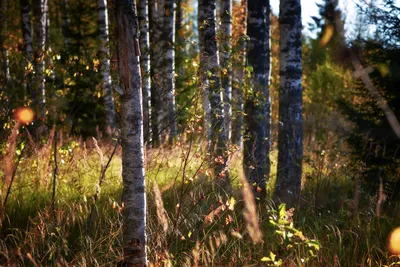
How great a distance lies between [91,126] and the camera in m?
15.7

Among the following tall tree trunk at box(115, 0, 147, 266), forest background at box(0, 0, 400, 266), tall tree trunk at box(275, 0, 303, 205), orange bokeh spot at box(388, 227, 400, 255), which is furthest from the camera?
tall tree trunk at box(275, 0, 303, 205)

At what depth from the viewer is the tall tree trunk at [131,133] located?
3.83 meters

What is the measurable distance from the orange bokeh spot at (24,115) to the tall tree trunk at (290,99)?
10.7ft

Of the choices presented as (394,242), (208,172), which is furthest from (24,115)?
(394,242)

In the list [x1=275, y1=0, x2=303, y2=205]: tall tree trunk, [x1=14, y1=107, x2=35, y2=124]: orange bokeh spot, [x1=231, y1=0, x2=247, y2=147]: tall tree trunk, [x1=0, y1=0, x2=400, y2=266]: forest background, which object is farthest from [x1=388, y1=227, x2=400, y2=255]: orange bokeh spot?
[x1=14, y1=107, x2=35, y2=124]: orange bokeh spot

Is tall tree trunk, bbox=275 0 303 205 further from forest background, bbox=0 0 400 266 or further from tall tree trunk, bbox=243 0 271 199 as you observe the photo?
tall tree trunk, bbox=243 0 271 199

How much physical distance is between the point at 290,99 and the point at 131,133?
11.8ft

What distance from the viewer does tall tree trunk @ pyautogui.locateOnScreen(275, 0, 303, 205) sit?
6871 mm

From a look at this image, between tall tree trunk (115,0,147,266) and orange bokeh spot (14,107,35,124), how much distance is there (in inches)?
93.9

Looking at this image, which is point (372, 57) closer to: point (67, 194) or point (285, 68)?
point (285, 68)

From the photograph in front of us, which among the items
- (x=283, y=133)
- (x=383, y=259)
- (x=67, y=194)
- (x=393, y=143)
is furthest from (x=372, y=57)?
(x=67, y=194)

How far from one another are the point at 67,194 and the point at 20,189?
1.90ft

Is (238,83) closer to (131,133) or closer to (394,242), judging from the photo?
(394,242)

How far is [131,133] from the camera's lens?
3875 mm
